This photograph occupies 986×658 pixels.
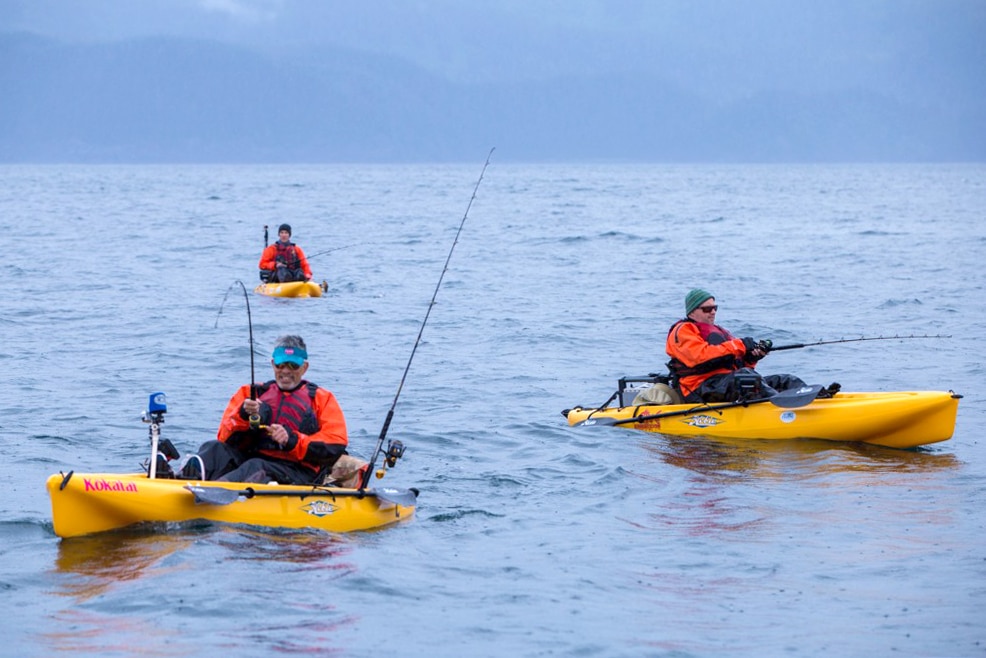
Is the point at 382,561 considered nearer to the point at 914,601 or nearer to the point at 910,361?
the point at 914,601

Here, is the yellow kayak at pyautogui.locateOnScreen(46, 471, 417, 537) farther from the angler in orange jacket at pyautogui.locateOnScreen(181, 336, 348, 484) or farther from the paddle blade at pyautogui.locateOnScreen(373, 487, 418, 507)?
the angler in orange jacket at pyautogui.locateOnScreen(181, 336, 348, 484)

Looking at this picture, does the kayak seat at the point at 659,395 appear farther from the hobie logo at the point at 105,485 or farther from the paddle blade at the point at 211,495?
the hobie logo at the point at 105,485

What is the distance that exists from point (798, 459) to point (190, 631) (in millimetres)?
6703

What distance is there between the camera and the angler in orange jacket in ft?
33.0

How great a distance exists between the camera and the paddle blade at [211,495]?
9.45 metres

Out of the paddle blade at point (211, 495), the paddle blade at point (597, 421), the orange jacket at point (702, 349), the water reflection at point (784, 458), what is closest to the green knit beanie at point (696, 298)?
the orange jacket at point (702, 349)

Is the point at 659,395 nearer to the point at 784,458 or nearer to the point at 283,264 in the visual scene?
the point at 784,458

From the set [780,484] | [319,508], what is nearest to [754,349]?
[780,484]

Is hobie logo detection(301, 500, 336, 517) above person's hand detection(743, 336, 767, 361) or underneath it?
underneath

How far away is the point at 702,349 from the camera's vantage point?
44.9 feet

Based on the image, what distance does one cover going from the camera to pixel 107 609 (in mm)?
8312

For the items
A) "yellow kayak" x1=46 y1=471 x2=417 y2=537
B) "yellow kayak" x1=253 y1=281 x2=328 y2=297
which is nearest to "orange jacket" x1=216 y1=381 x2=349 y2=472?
"yellow kayak" x1=46 y1=471 x2=417 y2=537

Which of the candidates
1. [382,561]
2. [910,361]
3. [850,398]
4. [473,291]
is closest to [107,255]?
[473,291]

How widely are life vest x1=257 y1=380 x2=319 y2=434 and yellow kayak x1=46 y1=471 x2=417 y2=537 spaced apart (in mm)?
531
